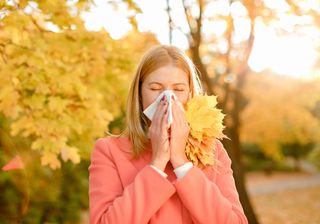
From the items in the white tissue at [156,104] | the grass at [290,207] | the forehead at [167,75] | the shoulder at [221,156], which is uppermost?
the forehead at [167,75]

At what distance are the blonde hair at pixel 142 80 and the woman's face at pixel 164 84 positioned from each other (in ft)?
0.10

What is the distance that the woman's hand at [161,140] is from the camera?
1896 mm

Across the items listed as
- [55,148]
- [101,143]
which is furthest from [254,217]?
[101,143]

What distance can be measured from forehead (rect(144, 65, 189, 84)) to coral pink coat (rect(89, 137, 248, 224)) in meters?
0.36

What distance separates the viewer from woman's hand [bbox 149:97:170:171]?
1.90 meters

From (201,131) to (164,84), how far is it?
0.25m

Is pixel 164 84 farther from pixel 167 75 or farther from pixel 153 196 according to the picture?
pixel 153 196

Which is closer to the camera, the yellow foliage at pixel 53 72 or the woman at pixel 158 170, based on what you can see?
the woman at pixel 158 170

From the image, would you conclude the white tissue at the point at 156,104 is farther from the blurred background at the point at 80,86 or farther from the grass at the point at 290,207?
the grass at the point at 290,207

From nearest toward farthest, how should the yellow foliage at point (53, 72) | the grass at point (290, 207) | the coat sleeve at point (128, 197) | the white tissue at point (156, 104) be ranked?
the coat sleeve at point (128, 197), the white tissue at point (156, 104), the yellow foliage at point (53, 72), the grass at point (290, 207)

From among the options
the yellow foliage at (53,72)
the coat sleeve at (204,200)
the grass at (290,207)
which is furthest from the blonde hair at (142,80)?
the grass at (290,207)

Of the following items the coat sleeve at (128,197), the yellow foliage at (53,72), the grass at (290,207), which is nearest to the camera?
the coat sleeve at (128,197)

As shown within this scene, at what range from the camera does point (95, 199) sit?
191 cm

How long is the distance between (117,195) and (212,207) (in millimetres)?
380
